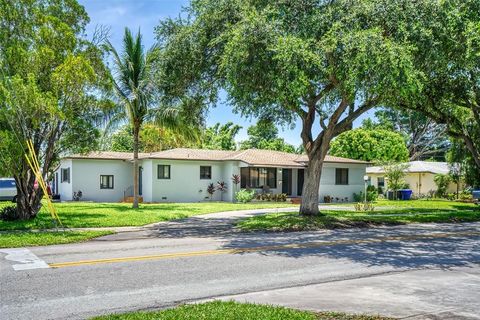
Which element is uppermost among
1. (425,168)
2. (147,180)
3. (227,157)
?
(227,157)

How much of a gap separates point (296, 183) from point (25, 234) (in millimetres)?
25763

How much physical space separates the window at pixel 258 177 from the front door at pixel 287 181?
0.96 meters

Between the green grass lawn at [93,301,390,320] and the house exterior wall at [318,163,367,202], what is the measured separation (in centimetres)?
3017

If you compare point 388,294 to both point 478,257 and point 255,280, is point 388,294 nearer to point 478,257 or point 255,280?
point 255,280

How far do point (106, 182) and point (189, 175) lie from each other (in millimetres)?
6349

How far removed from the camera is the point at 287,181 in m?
37.4

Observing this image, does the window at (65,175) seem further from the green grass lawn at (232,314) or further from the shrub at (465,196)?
the shrub at (465,196)

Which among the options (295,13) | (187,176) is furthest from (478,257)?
(187,176)

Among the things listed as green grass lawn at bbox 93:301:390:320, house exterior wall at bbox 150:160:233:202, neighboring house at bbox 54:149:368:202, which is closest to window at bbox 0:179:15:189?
neighboring house at bbox 54:149:368:202

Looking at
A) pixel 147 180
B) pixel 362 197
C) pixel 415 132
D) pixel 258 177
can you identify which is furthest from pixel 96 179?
pixel 415 132

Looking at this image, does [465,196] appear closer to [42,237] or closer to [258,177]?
[258,177]

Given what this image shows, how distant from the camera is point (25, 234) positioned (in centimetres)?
1423

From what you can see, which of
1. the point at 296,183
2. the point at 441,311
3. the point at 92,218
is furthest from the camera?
the point at 296,183

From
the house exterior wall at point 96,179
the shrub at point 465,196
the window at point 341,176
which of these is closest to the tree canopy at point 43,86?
the house exterior wall at point 96,179
